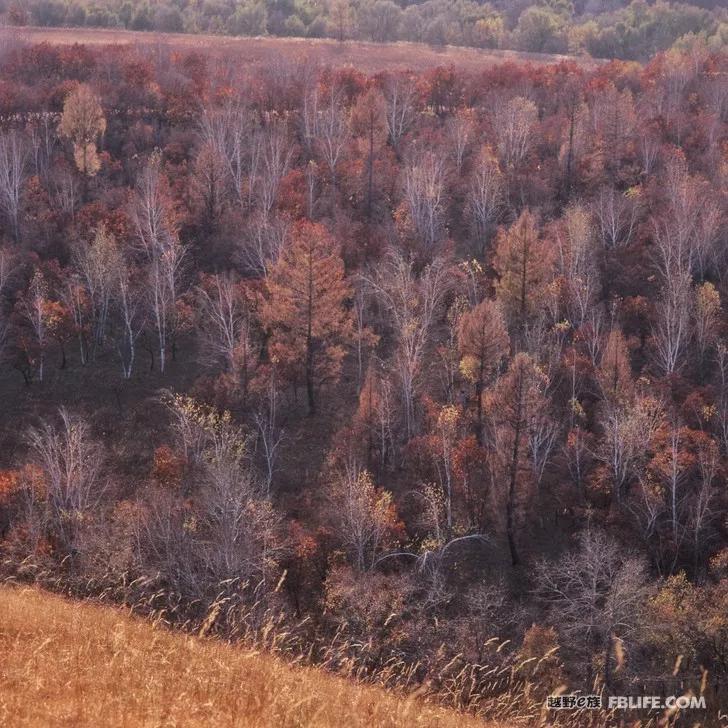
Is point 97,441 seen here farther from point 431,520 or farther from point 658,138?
point 658,138

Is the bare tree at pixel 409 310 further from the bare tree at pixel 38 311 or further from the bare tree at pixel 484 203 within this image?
the bare tree at pixel 38 311

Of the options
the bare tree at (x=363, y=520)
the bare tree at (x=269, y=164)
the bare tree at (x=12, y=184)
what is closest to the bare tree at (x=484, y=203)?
the bare tree at (x=269, y=164)

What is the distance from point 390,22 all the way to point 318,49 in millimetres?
17244

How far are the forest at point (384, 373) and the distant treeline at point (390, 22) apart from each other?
40.9 meters

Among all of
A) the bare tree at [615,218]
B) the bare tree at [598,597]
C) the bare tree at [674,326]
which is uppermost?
the bare tree at [615,218]

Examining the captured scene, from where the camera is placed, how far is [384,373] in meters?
44.8

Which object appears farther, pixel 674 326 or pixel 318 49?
pixel 318 49

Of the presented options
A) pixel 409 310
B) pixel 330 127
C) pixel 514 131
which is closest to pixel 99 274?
pixel 409 310

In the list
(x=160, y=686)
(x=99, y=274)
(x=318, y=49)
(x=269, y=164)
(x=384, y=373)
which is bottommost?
(x=384, y=373)

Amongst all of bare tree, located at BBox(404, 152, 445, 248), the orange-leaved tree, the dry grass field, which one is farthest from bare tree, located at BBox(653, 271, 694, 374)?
the dry grass field

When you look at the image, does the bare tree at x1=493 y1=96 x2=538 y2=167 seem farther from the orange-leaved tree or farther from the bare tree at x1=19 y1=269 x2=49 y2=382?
the bare tree at x1=19 y1=269 x2=49 y2=382

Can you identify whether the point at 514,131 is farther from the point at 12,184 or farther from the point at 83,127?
the point at 12,184

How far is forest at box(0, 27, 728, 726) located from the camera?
95.0 ft

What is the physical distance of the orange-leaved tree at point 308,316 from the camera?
4466 cm
